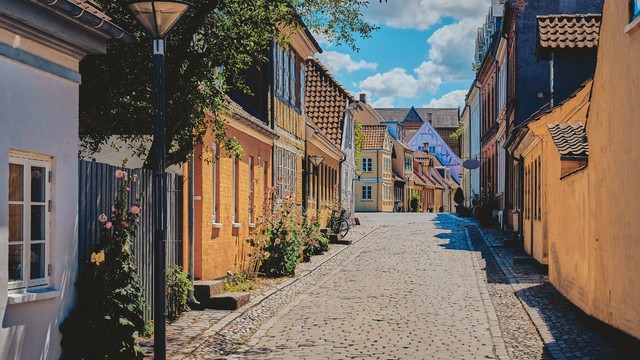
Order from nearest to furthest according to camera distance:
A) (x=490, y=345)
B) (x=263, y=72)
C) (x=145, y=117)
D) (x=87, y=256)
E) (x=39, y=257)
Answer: (x=39, y=257)
(x=87, y=256)
(x=490, y=345)
(x=145, y=117)
(x=263, y=72)

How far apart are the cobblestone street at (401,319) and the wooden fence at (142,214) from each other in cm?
86

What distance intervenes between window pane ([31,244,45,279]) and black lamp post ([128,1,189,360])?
3.16ft

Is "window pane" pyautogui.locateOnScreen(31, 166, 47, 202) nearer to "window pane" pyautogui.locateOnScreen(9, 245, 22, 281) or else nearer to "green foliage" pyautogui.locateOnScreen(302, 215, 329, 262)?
"window pane" pyautogui.locateOnScreen(9, 245, 22, 281)

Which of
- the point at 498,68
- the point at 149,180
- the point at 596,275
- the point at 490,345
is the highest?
the point at 498,68

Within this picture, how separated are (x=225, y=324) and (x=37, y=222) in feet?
13.7

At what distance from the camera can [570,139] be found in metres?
13.5

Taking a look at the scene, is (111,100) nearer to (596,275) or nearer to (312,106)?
(596,275)

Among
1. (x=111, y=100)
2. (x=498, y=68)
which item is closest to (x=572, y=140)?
(x=111, y=100)

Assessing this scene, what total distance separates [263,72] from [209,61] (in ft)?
31.5

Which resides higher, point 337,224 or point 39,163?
point 39,163

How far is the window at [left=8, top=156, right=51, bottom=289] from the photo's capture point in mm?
6945

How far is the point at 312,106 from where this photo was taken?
36281 millimetres

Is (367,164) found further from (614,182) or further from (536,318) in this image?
(614,182)

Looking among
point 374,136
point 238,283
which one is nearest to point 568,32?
point 238,283
